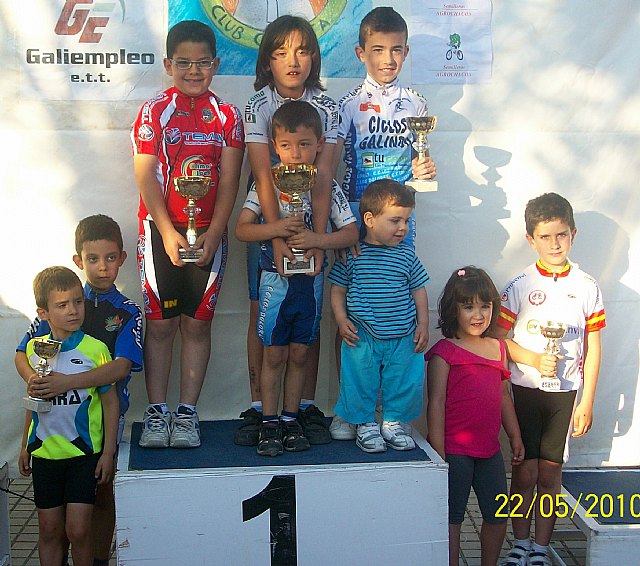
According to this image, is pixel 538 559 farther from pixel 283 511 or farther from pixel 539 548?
pixel 283 511

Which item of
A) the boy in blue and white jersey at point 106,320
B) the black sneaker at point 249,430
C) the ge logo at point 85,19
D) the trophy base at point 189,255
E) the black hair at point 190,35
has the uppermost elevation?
the ge logo at point 85,19

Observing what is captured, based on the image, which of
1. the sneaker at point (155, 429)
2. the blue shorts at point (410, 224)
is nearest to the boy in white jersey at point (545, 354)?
the blue shorts at point (410, 224)

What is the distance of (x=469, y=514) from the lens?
5.04m

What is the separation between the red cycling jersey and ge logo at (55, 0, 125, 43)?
0.59m

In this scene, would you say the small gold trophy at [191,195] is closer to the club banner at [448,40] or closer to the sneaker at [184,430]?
the sneaker at [184,430]

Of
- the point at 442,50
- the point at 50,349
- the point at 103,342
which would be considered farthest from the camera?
the point at 442,50

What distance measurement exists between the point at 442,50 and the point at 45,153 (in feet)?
7.14

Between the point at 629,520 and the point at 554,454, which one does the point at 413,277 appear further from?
the point at 629,520

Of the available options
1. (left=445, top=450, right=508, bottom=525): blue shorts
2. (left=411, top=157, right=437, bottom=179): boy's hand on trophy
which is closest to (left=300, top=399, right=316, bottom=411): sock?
(left=445, top=450, right=508, bottom=525): blue shorts

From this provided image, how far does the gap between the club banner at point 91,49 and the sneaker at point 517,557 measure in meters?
2.96

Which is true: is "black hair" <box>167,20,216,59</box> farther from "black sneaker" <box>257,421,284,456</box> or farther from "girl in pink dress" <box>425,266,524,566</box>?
"black sneaker" <box>257,421,284,456</box>

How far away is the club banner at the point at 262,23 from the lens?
4488mm

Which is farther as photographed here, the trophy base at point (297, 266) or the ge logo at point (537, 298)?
the ge logo at point (537, 298)

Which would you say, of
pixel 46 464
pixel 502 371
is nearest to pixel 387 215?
pixel 502 371
